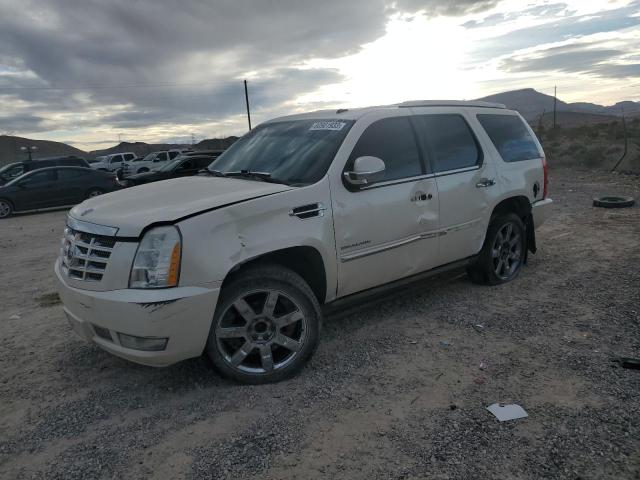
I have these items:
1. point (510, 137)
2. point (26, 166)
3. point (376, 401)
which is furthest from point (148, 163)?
point (376, 401)

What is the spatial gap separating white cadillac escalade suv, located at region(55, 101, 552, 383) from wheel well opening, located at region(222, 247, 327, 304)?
0.03 feet

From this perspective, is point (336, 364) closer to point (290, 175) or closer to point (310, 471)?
point (310, 471)

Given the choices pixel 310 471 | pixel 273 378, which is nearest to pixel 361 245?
pixel 273 378

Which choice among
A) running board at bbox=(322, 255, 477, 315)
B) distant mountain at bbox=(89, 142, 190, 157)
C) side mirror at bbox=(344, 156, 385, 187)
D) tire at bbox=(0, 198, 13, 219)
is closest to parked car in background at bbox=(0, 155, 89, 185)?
tire at bbox=(0, 198, 13, 219)

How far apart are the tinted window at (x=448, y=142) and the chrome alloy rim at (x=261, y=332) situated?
195 cm

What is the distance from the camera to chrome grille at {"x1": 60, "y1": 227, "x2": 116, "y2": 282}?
10.1 ft

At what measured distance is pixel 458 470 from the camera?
8.24 ft

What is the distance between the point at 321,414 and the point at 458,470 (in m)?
0.90

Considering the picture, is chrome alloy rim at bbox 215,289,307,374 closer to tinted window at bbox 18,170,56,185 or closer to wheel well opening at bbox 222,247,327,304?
wheel well opening at bbox 222,247,327,304

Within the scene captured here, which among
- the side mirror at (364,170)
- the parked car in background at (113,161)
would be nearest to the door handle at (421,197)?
the side mirror at (364,170)

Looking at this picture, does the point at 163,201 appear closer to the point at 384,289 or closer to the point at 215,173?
the point at 215,173

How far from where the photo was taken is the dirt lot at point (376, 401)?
2623 mm

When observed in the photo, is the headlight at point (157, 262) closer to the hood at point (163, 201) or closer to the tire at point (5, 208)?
the hood at point (163, 201)

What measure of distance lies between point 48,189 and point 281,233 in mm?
14818
